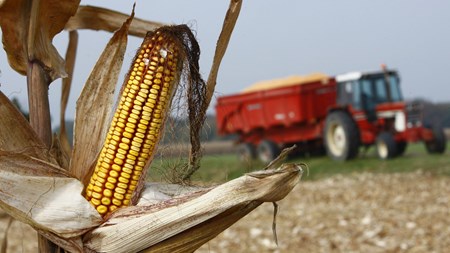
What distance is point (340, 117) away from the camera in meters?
18.2

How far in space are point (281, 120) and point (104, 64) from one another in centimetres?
1903

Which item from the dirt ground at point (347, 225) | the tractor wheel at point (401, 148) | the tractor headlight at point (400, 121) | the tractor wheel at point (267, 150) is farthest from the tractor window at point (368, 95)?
the dirt ground at point (347, 225)

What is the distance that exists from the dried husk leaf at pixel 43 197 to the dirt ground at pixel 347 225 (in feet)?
16.2

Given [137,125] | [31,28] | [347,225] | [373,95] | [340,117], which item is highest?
[31,28]

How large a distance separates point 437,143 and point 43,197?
18602 millimetres

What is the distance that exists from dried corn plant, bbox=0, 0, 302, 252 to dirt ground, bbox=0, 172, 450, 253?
4.85m

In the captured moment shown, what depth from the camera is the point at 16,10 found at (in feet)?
7.80

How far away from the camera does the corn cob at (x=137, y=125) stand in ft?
6.84

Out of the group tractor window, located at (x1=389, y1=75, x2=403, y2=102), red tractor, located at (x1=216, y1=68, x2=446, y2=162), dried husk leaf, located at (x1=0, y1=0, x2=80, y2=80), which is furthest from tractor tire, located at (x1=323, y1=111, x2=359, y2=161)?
dried husk leaf, located at (x1=0, y1=0, x2=80, y2=80)

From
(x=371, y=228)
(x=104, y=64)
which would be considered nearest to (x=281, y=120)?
(x=371, y=228)

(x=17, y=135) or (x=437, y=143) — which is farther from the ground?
(x=17, y=135)

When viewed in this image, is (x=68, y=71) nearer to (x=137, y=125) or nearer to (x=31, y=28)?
(x=31, y=28)

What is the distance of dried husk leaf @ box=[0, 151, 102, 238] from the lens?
2.04 meters

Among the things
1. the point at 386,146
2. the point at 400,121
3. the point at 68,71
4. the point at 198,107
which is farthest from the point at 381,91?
the point at 198,107
